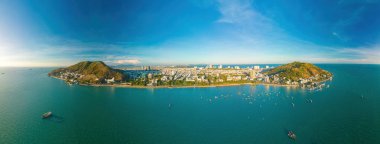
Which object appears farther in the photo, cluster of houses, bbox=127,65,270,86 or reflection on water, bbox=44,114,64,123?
cluster of houses, bbox=127,65,270,86

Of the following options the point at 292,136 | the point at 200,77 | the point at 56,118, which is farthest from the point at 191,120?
the point at 200,77

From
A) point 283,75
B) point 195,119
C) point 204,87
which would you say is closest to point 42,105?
point 195,119

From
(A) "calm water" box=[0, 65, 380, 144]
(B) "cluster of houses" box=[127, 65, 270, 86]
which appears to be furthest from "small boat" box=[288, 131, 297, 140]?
(B) "cluster of houses" box=[127, 65, 270, 86]

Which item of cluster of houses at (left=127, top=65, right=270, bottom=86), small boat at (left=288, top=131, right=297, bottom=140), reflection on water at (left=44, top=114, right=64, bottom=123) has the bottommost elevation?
small boat at (left=288, top=131, right=297, bottom=140)

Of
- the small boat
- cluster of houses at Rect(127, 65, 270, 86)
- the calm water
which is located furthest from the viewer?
cluster of houses at Rect(127, 65, 270, 86)

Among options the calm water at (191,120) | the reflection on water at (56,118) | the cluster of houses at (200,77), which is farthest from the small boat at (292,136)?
the cluster of houses at (200,77)

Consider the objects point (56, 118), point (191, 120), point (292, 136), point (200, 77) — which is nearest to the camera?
point (292, 136)

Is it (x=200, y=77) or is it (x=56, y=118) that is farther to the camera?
(x=200, y=77)

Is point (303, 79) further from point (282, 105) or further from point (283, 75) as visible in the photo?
point (282, 105)

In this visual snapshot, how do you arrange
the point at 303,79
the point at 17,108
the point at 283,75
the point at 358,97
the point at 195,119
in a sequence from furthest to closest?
the point at 283,75 → the point at 303,79 → the point at 358,97 → the point at 17,108 → the point at 195,119

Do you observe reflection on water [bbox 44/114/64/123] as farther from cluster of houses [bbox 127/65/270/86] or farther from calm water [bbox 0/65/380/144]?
cluster of houses [bbox 127/65/270/86]

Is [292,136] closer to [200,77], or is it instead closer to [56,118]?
[56,118]
